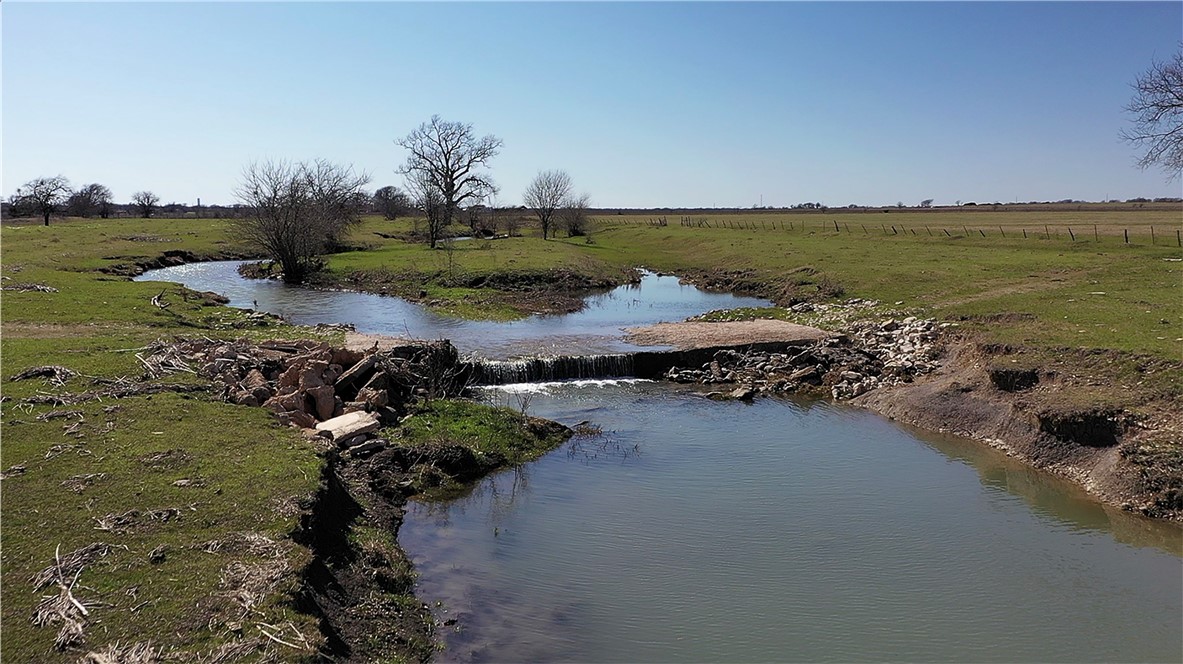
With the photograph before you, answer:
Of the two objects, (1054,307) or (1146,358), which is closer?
(1146,358)

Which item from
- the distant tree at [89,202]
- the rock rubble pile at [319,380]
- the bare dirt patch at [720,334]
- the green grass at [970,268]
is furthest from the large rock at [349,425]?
the distant tree at [89,202]

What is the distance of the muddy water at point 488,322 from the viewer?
26297mm

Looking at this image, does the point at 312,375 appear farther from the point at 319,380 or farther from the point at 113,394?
the point at 113,394

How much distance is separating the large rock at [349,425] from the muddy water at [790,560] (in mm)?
2431

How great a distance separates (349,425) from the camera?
14.3 meters

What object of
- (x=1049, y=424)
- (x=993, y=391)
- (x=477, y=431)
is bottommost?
(x=477, y=431)

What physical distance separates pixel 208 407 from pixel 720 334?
58.3 ft

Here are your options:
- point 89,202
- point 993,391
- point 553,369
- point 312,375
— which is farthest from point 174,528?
point 89,202

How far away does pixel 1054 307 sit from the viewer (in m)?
23.9

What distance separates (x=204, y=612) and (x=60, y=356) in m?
12.7

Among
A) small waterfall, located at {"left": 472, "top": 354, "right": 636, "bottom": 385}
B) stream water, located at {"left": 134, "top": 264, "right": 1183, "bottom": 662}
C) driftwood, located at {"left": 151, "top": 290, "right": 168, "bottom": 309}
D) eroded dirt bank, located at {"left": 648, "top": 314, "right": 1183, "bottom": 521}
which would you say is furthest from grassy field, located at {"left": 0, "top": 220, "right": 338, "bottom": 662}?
eroded dirt bank, located at {"left": 648, "top": 314, "right": 1183, "bottom": 521}

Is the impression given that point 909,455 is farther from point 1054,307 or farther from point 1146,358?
point 1054,307

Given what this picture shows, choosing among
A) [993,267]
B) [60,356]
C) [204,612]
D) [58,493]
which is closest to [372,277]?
[60,356]

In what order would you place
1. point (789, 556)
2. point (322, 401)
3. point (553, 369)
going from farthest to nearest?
point (553, 369) < point (322, 401) < point (789, 556)
